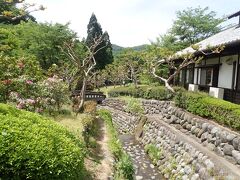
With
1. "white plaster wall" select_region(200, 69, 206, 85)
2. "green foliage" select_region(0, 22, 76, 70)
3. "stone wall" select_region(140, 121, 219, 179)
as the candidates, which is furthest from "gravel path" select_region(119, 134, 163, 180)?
"green foliage" select_region(0, 22, 76, 70)

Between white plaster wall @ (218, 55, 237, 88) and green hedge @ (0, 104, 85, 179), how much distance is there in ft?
41.2

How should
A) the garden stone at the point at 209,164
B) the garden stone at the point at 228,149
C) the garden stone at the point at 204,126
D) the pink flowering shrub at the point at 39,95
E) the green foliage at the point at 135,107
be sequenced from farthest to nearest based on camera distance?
the green foliage at the point at 135,107, the garden stone at the point at 204,126, the pink flowering shrub at the point at 39,95, the garden stone at the point at 228,149, the garden stone at the point at 209,164

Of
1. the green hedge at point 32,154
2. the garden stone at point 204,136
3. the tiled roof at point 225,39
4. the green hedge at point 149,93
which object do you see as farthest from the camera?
the green hedge at point 149,93

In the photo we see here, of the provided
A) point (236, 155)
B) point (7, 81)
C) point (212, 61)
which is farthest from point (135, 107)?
point (236, 155)

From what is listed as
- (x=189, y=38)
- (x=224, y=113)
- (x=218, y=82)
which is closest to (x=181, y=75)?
(x=189, y=38)

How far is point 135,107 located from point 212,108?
29.8ft

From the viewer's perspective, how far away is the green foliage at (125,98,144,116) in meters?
18.9

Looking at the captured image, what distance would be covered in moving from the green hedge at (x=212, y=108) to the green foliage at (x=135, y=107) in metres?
5.12

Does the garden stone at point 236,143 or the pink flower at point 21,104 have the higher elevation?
the pink flower at point 21,104

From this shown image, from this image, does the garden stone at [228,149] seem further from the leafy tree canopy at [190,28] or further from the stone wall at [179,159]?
the leafy tree canopy at [190,28]

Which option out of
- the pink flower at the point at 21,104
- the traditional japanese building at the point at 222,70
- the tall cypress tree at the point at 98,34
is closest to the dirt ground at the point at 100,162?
the pink flower at the point at 21,104

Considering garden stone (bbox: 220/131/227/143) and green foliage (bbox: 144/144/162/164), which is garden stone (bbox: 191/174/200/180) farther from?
green foliage (bbox: 144/144/162/164)

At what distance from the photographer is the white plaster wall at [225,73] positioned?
14984 mm

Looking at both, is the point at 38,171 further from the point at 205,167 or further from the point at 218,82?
the point at 218,82
